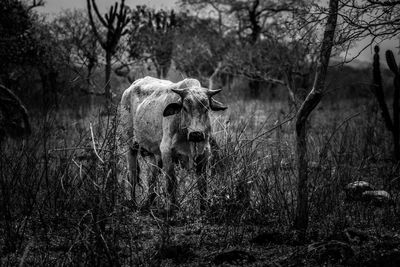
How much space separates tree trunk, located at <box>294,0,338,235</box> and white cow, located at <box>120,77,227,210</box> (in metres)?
0.97

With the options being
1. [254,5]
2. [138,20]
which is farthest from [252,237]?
[254,5]

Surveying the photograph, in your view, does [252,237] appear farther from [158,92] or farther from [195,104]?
[158,92]

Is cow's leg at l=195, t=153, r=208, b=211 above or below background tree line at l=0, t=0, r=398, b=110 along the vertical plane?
below

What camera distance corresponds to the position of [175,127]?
5074mm

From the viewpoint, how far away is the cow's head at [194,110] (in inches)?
186

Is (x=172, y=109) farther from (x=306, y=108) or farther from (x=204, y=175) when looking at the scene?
(x=306, y=108)

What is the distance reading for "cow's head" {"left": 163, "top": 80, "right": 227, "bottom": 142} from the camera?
4.73 m

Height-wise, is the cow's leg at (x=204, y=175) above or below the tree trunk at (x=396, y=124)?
below

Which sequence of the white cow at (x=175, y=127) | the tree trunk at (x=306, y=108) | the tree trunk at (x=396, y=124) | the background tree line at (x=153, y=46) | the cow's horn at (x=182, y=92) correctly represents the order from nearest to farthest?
the tree trunk at (x=306, y=108) < the white cow at (x=175, y=127) < the cow's horn at (x=182, y=92) < the tree trunk at (x=396, y=124) < the background tree line at (x=153, y=46)

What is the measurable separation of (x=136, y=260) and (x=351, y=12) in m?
2.68

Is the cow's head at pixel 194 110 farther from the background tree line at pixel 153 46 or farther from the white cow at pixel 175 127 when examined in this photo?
the background tree line at pixel 153 46

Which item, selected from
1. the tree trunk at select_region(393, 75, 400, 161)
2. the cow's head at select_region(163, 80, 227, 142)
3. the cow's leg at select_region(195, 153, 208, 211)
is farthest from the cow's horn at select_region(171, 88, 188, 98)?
the tree trunk at select_region(393, 75, 400, 161)

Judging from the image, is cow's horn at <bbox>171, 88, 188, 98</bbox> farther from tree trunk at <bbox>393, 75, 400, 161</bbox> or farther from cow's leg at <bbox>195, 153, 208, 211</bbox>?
tree trunk at <bbox>393, 75, 400, 161</bbox>

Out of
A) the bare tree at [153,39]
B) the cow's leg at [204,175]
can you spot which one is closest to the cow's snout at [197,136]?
the cow's leg at [204,175]
